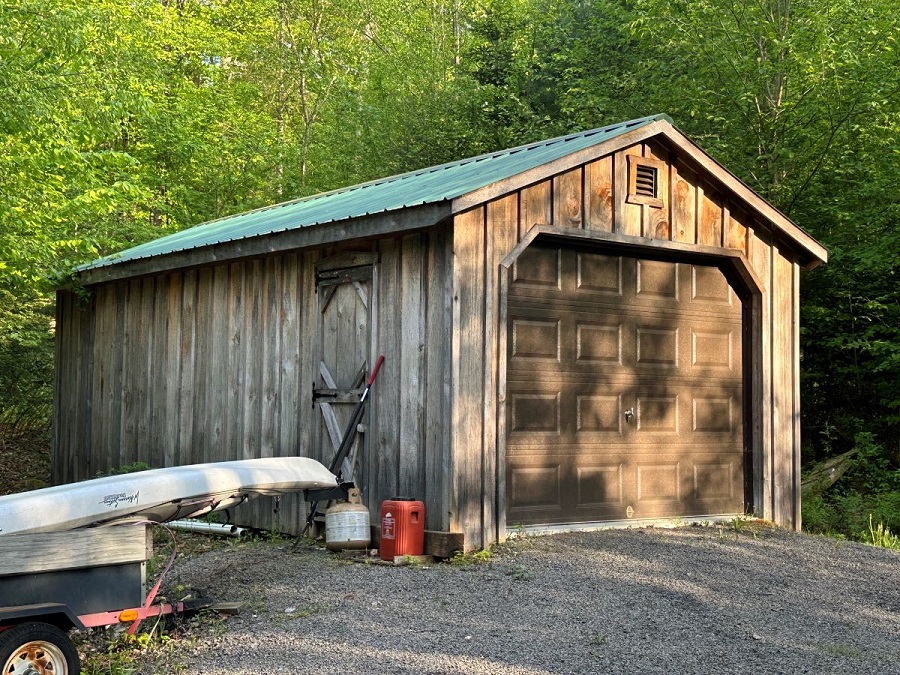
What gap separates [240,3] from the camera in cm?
2989

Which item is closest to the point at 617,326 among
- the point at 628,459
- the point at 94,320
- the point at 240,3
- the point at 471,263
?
the point at 628,459

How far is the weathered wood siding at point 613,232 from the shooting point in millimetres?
8578

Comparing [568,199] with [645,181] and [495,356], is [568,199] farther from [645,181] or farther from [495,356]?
[495,356]

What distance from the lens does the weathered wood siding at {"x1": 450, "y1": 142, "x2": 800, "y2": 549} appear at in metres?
8.58

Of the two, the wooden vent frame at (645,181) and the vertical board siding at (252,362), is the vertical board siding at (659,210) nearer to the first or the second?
the wooden vent frame at (645,181)

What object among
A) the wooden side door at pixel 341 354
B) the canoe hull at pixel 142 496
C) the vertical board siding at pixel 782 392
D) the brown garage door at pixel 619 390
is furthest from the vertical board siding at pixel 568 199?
the canoe hull at pixel 142 496

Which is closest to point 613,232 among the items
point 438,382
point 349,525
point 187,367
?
point 438,382

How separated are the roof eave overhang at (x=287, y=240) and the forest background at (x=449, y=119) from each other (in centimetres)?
138

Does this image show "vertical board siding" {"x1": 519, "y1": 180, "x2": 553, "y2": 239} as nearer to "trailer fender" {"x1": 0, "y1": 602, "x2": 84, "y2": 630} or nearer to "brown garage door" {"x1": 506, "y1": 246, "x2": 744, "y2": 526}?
"brown garage door" {"x1": 506, "y1": 246, "x2": 744, "y2": 526}

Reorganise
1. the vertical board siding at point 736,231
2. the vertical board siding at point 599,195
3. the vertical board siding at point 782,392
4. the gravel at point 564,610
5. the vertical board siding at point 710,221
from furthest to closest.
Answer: the vertical board siding at point 782,392, the vertical board siding at point 736,231, the vertical board siding at point 710,221, the vertical board siding at point 599,195, the gravel at point 564,610

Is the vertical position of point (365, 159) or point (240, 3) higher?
point (240, 3)

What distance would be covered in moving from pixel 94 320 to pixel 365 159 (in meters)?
11.3

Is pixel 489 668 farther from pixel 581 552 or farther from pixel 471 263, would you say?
pixel 471 263

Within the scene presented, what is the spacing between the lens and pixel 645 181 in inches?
389
